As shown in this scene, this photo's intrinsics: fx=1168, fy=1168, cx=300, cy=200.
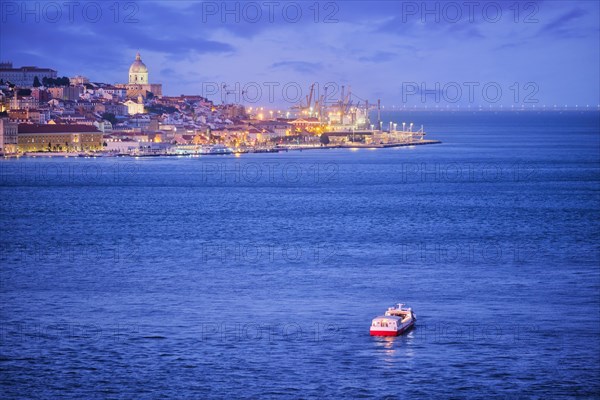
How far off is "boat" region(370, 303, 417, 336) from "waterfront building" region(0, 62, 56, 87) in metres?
54.3

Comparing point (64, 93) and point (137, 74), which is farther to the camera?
point (137, 74)

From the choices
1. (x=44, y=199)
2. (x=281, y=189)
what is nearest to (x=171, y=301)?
(x=44, y=199)

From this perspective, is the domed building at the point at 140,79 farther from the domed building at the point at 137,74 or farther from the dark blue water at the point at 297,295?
the dark blue water at the point at 297,295

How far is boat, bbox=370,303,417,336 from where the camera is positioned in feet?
29.3

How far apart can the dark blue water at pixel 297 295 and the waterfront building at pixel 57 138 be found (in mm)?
20069

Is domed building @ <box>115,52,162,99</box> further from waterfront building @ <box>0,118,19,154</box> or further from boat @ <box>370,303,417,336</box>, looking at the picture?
boat @ <box>370,303,417,336</box>

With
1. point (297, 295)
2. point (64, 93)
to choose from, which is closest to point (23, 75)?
point (64, 93)

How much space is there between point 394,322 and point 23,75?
5568cm

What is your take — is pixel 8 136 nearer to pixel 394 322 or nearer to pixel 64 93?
pixel 64 93

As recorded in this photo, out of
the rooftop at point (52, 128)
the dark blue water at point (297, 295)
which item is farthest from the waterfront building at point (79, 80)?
the dark blue water at point (297, 295)

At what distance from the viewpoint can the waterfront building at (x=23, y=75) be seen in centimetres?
6134

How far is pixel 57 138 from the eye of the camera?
43.4m

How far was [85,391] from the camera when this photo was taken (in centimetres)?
766

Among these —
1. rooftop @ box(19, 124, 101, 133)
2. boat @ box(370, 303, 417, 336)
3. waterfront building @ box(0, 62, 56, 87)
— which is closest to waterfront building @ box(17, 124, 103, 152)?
rooftop @ box(19, 124, 101, 133)
